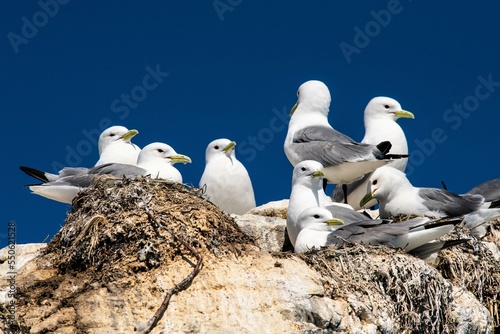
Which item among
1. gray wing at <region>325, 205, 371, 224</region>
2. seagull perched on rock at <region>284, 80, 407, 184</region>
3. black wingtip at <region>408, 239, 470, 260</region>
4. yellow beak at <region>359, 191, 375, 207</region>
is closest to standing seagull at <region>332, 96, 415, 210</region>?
yellow beak at <region>359, 191, 375, 207</region>

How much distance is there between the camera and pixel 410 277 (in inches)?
424

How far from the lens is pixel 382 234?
448 inches

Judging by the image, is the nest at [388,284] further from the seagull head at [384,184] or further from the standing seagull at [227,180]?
the standing seagull at [227,180]

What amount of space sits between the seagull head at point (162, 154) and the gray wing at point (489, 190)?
13.0 ft

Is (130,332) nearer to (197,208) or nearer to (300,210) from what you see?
(197,208)

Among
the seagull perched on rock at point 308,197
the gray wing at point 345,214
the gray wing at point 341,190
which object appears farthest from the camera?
the gray wing at point 341,190

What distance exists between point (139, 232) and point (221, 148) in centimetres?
498

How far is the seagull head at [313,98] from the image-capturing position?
16.2 m

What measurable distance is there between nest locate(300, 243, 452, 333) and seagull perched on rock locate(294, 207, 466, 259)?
0.92ft

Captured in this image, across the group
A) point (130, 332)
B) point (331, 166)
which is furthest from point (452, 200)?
point (130, 332)

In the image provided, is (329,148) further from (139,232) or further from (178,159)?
(139,232)

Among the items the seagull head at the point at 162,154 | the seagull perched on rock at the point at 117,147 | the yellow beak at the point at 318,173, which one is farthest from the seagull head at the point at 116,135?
the yellow beak at the point at 318,173

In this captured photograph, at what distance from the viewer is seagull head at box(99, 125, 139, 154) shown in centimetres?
1562

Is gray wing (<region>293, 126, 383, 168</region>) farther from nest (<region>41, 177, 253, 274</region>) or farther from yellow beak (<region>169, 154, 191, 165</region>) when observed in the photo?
nest (<region>41, 177, 253, 274</region>)
